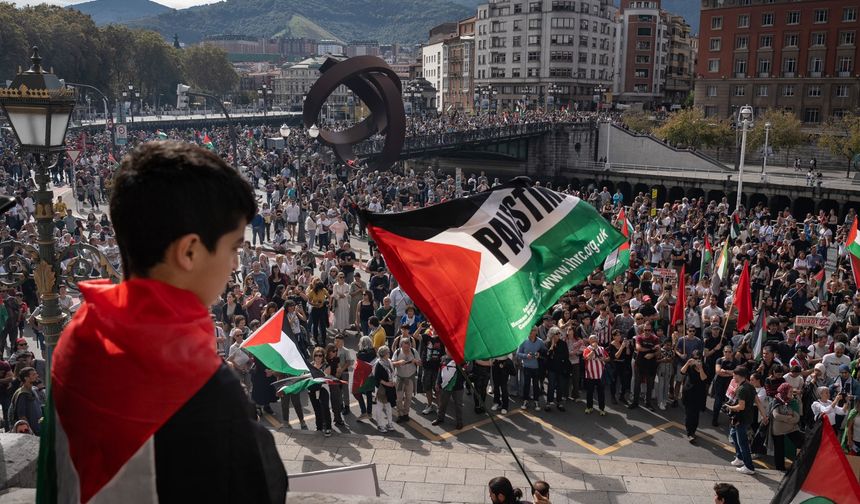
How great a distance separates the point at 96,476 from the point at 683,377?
42.0 ft

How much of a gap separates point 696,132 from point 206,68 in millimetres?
86783

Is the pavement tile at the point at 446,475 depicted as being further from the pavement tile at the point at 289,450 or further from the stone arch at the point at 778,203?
the stone arch at the point at 778,203

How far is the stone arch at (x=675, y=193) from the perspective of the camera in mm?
53938

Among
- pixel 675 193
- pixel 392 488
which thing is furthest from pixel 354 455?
pixel 675 193

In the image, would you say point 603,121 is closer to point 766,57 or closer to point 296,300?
point 766,57

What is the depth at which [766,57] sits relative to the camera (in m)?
72.6

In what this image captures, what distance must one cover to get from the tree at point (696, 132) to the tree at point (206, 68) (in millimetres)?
83735

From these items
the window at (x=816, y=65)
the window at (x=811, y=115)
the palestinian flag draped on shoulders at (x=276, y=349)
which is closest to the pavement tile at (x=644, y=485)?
the palestinian flag draped on shoulders at (x=276, y=349)

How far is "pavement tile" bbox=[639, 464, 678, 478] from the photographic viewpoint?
1033 cm

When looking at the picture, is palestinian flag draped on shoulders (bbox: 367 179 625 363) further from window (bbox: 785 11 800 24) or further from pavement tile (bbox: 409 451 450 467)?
window (bbox: 785 11 800 24)

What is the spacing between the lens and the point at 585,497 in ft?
32.0

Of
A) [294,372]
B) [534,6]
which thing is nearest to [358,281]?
[294,372]

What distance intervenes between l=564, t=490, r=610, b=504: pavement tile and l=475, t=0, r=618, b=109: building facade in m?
94.5

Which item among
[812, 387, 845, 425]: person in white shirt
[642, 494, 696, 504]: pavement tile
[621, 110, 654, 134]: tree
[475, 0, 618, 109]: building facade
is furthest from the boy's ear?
[475, 0, 618, 109]: building facade
